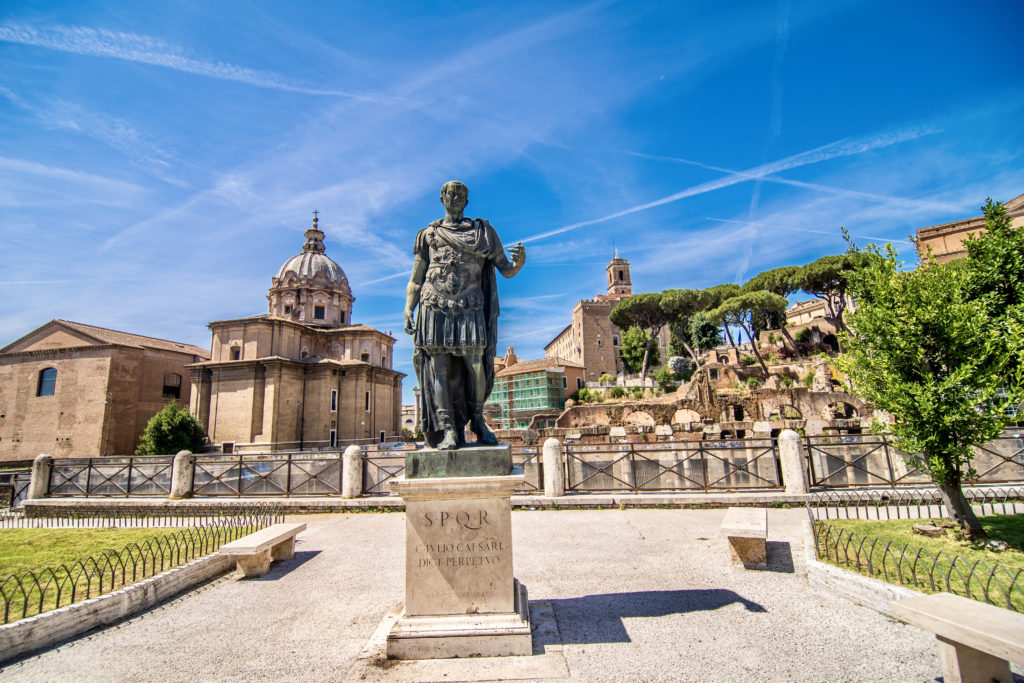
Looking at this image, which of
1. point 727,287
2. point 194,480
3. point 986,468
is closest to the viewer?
point 986,468

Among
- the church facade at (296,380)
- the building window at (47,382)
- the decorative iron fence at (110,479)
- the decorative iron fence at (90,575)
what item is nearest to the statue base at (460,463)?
the decorative iron fence at (90,575)

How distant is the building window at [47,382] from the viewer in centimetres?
3397

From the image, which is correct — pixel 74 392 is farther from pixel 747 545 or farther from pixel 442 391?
pixel 747 545

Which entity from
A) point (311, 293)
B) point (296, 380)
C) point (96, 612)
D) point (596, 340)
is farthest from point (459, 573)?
point (596, 340)

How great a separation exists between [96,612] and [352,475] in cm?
658

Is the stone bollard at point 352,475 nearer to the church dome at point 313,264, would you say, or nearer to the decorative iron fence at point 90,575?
the decorative iron fence at point 90,575

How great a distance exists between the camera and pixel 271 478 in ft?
37.9

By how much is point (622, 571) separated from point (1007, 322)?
6.95m

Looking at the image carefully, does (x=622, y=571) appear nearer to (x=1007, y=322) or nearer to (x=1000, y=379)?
(x=1000, y=379)

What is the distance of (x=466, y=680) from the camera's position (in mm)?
3141

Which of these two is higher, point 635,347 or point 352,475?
point 635,347

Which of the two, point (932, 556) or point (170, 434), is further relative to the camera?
point (170, 434)


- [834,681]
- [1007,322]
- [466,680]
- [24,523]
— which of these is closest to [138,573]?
[466,680]

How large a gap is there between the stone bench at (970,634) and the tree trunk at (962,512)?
403 centimetres
